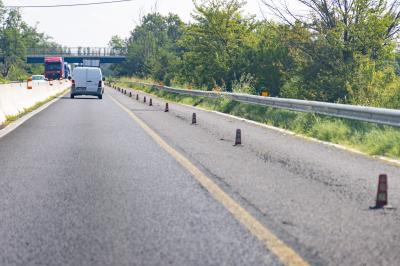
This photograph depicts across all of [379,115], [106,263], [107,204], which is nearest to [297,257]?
[106,263]

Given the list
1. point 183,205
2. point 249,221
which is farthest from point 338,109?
point 249,221

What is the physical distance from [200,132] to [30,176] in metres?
7.57

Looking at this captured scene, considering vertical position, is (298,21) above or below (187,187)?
Result: above

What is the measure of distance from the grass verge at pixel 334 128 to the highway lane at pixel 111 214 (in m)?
4.39

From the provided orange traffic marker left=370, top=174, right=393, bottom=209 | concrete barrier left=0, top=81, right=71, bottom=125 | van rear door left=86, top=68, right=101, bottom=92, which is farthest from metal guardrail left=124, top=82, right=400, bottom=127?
van rear door left=86, top=68, right=101, bottom=92

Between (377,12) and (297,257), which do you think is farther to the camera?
(377,12)

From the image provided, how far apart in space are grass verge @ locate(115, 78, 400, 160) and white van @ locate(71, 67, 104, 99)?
49.0 ft

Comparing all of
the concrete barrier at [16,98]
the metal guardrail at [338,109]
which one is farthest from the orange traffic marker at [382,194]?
the concrete barrier at [16,98]

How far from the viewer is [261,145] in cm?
1295

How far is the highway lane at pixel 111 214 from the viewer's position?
4.82m

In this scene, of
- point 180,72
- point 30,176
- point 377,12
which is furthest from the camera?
point 180,72

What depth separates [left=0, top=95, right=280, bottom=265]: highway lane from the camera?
4.82 metres

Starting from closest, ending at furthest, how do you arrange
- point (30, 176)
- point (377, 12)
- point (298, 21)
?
point (30, 176), point (377, 12), point (298, 21)

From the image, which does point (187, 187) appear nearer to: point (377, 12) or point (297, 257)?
point (297, 257)
